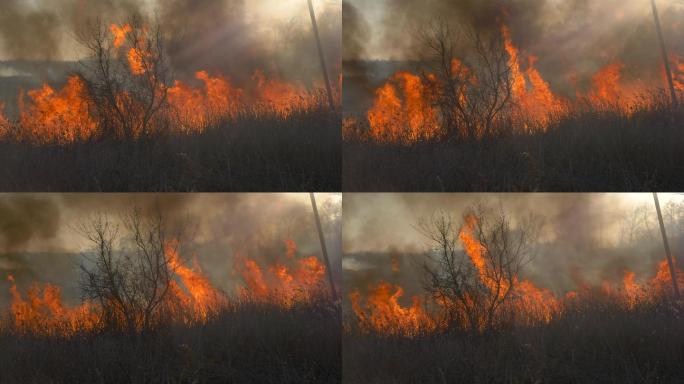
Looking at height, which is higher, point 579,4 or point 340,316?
point 579,4

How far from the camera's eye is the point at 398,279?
2902 mm

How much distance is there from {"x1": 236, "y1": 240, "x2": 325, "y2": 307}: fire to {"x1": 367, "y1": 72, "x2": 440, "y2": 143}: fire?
61 centimetres

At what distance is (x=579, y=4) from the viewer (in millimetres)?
2957

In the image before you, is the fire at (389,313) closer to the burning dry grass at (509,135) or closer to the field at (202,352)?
Answer: the field at (202,352)

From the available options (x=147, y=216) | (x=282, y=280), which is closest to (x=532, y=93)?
(x=282, y=280)

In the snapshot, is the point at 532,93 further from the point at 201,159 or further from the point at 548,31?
the point at 201,159

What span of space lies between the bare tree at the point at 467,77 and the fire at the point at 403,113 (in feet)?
0.16

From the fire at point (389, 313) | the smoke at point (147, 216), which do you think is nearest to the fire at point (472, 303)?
the fire at point (389, 313)

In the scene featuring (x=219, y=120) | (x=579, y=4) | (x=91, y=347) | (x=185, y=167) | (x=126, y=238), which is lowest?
(x=91, y=347)

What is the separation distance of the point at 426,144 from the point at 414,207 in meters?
0.27

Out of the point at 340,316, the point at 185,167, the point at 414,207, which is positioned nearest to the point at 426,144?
the point at 414,207

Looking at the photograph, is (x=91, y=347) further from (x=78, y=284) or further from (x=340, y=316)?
(x=340, y=316)

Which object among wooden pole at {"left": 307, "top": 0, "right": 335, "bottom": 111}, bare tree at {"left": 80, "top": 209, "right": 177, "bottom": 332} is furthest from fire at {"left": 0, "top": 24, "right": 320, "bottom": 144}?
bare tree at {"left": 80, "top": 209, "right": 177, "bottom": 332}

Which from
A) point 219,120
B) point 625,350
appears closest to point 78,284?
point 219,120
